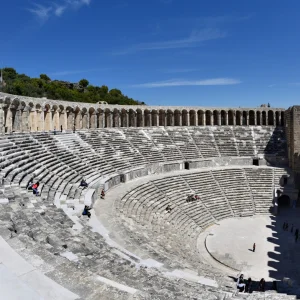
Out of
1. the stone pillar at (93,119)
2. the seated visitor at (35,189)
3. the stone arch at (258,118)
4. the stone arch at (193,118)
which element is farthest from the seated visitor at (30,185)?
the stone arch at (258,118)

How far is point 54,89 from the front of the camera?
4947cm

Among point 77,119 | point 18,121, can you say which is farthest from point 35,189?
point 77,119

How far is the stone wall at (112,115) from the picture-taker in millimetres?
23427

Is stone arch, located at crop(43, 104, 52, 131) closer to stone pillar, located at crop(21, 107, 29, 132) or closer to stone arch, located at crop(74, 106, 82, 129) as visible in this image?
stone pillar, located at crop(21, 107, 29, 132)

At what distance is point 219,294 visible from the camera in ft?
18.4

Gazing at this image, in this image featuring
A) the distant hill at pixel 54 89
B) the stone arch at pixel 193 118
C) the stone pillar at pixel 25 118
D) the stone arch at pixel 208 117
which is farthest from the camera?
the distant hill at pixel 54 89

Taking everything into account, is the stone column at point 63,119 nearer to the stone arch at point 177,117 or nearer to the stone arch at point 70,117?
the stone arch at point 70,117

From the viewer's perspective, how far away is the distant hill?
4114 centimetres

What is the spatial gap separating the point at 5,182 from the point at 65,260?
7.08 m

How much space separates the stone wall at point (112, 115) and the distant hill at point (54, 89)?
1284cm

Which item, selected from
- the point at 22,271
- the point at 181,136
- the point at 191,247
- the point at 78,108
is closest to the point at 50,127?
the point at 78,108

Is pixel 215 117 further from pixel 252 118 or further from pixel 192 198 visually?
pixel 192 198

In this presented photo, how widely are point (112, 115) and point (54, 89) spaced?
20529mm

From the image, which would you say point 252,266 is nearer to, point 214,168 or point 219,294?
point 219,294
